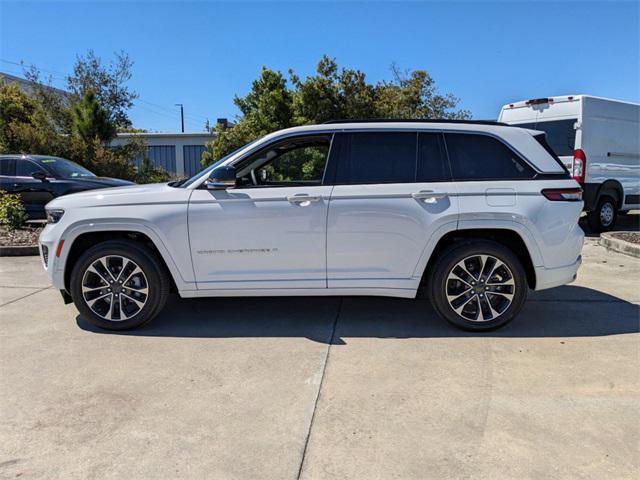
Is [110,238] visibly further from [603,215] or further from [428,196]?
[603,215]

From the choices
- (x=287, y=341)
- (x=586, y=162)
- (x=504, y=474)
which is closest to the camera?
(x=504, y=474)

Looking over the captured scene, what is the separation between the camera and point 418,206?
423 centimetres

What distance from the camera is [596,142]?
32.1 ft

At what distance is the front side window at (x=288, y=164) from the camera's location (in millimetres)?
4479

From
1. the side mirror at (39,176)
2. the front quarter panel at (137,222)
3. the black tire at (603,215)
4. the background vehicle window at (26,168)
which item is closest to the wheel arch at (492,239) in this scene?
the front quarter panel at (137,222)

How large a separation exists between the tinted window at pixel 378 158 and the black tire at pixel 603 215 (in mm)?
7834

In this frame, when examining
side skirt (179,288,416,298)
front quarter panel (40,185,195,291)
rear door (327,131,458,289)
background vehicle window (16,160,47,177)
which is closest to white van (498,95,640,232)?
rear door (327,131,458,289)

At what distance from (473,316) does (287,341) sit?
166 cm

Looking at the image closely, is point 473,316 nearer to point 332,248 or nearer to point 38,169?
point 332,248

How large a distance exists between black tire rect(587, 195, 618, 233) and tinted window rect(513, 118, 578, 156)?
1.48 meters

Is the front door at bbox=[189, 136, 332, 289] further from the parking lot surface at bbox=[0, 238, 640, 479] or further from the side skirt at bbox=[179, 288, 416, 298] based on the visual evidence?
the parking lot surface at bbox=[0, 238, 640, 479]

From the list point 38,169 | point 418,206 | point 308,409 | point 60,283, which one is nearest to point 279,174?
point 418,206

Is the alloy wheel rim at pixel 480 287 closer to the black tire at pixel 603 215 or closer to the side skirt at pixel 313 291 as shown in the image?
the side skirt at pixel 313 291

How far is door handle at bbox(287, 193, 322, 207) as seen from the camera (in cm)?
423
